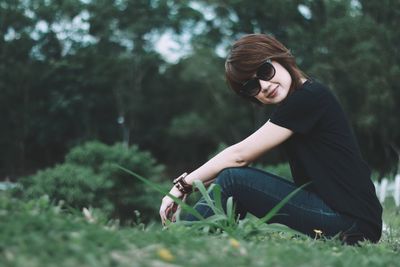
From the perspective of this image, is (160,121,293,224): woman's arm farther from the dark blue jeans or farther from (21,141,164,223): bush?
(21,141,164,223): bush

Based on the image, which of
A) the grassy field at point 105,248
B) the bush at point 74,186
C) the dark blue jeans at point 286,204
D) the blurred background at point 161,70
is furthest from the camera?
the blurred background at point 161,70

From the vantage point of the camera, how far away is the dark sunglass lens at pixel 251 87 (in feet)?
9.80

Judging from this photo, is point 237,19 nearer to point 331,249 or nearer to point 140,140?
point 140,140

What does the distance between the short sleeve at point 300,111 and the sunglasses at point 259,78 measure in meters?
0.19

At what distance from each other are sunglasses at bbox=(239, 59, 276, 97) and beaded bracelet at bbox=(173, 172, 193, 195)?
56 centimetres

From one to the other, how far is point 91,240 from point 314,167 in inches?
58.4

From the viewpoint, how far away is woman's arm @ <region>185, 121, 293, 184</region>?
283 centimetres

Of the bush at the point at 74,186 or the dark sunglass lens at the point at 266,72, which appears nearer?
the dark sunglass lens at the point at 266,72

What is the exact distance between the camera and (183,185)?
2.95 m

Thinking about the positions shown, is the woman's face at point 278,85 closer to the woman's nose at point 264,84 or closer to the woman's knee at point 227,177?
the woman's nose at point 264,84

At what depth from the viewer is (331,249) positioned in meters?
2.29

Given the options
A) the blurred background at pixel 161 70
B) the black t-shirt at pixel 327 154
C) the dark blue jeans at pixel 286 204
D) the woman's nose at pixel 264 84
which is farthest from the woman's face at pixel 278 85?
the blurred background at pixel 161 70

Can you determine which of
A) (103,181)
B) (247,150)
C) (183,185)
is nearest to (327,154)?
(247,150)

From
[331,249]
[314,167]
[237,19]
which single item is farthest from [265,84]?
[237,19]
